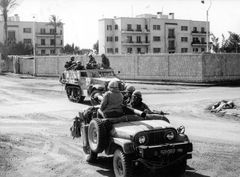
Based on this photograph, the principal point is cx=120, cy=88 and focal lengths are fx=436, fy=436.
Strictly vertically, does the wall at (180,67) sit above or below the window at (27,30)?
below

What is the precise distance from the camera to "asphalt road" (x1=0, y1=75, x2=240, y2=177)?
368 inches

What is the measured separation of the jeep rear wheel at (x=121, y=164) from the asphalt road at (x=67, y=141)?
511mm

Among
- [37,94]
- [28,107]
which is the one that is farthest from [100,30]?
[28,107]

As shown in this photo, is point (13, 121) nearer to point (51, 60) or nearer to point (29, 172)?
point (29, 172)

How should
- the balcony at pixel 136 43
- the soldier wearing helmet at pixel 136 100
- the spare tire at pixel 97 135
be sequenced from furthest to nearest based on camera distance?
the balcony at pixel 136 43 → the soldier wearing helmet at pixel 136 100 → the spare tire at pixel 97 135

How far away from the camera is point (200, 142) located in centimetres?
1198

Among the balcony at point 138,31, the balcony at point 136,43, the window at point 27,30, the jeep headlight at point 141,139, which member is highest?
the window at point 27,30

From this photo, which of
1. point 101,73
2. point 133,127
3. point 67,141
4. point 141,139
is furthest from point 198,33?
point 141,139

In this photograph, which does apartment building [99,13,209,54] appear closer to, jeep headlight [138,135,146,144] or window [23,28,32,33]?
window [23,28,32,33]

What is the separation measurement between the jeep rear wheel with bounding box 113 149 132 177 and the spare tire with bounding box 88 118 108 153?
0.47 m

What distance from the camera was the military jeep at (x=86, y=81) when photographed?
2066 cm

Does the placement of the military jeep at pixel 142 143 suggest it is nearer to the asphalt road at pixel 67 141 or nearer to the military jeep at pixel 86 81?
the asphalt road at pixel 67 141

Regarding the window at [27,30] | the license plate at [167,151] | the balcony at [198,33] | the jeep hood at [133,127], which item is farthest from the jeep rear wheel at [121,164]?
the window at [27,30]

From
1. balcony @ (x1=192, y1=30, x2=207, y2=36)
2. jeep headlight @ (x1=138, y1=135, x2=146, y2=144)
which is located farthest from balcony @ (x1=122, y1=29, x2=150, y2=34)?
jeep headlight @ (x1=138, y1=135, x2=146, y2=144)
